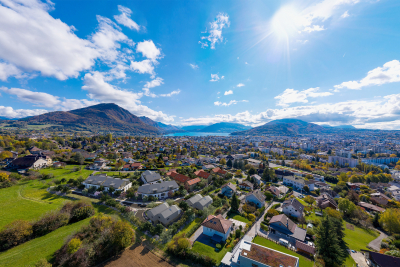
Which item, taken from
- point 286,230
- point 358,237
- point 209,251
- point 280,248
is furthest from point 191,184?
point 358,237

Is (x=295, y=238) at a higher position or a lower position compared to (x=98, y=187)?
lower

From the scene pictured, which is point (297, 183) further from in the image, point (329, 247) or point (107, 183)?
point (107, 183)

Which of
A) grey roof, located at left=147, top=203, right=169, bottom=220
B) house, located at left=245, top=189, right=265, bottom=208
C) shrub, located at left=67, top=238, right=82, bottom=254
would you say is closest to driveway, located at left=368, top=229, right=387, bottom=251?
house, located at left=245, top=189, right=265, bottom=208

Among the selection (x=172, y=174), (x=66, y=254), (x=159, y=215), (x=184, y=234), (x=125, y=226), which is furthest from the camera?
(x=172, y=174)

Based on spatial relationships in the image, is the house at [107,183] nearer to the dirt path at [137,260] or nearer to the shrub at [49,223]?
the shrub at [49,223]

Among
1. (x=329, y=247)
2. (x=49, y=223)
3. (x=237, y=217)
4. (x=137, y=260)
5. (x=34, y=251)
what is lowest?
(x=237, y=217)

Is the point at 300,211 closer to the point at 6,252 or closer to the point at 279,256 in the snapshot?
the point at 279,256

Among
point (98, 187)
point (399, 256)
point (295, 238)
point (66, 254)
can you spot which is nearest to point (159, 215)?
point (66, 254)

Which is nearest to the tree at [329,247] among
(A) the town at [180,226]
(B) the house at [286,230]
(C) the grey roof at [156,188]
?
(A) the town at [180,226]
